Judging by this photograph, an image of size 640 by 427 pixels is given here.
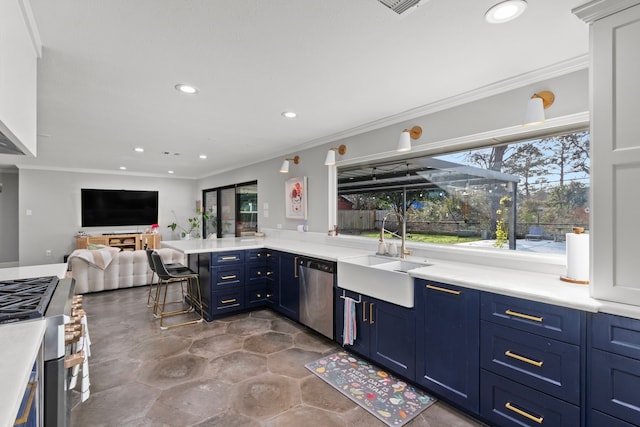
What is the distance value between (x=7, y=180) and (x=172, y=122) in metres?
6.94

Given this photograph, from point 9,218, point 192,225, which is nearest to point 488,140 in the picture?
point 192,225

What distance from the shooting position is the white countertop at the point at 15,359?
664 millimetres

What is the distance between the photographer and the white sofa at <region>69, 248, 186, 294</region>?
4.61 metres

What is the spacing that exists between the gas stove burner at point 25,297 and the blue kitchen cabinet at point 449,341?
2.16 meters

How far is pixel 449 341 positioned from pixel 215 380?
1810 mm

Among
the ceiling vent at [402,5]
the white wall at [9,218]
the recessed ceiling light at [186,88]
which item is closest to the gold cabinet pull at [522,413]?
the ceiling vent at [402,5]

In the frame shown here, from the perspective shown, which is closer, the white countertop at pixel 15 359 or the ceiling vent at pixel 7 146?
the white countertop at pixel 15 359

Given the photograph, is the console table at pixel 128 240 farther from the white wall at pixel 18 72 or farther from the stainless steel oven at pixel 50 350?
the stainless steel oven at pixel 50 350

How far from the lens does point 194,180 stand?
8906 millimetres

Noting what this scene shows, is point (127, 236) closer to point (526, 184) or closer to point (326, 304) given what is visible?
point (326, 304)

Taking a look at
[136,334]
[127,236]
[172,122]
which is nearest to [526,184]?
[172,122]

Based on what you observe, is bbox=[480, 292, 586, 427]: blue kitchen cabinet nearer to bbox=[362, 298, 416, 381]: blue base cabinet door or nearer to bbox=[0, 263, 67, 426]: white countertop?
bbox=[362, 298, 416, 381]: blue base cabinet door

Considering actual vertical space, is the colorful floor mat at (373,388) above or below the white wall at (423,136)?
below

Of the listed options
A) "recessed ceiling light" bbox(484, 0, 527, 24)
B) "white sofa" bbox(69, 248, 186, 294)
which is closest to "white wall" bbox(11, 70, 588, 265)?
"recessed ceiling light" bbox(484, 0, 527, 24)
